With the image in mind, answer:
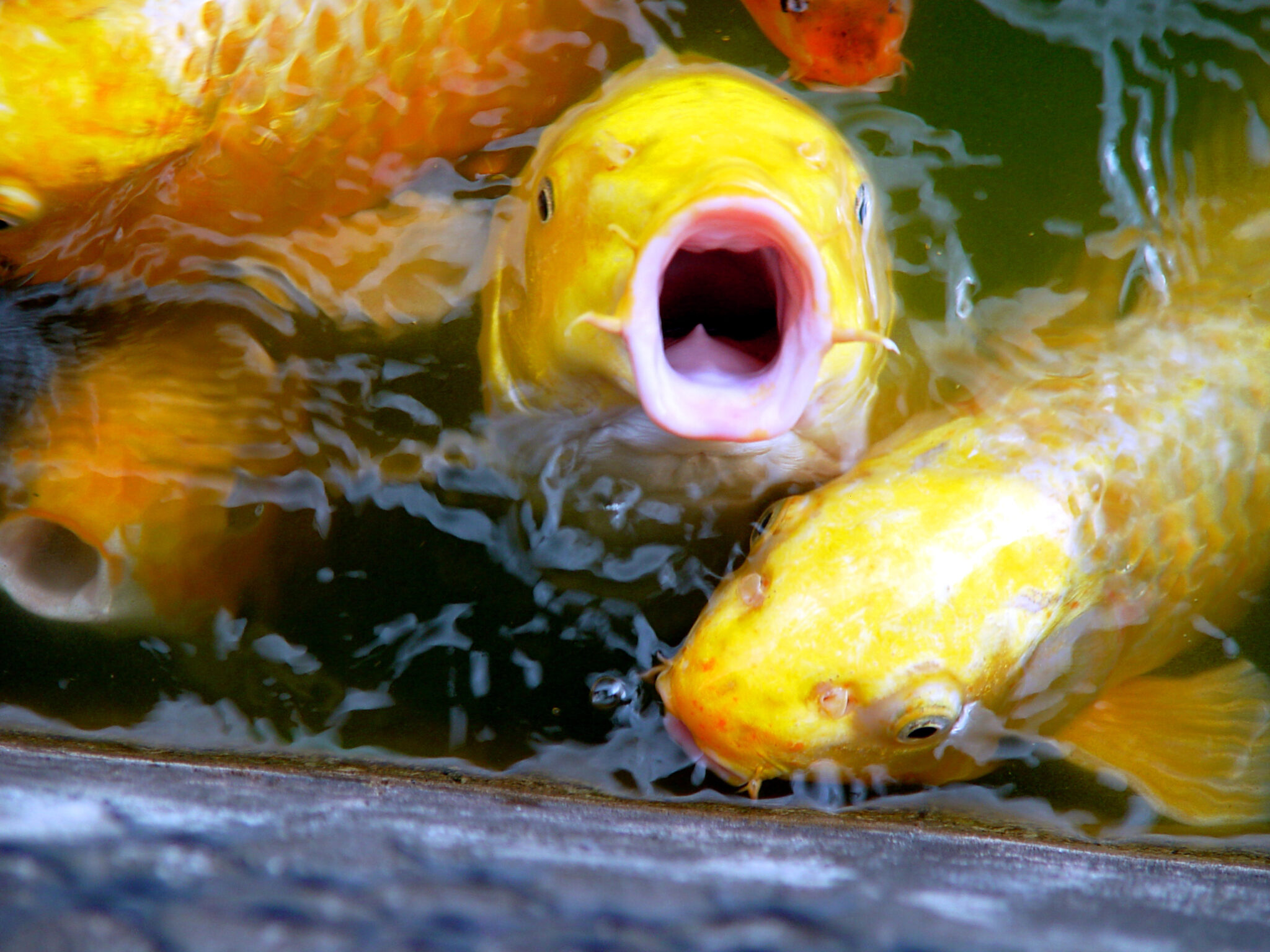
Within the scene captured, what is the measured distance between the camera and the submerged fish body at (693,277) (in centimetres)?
189

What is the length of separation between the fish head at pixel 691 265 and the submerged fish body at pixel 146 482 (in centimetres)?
70

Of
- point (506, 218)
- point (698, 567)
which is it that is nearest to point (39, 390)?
point (506, 218)

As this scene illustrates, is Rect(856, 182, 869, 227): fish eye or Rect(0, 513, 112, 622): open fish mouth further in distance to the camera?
Rect(0, 513, 112, 622): open fish mouth

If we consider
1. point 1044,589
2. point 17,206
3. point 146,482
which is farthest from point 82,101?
point 1044,589

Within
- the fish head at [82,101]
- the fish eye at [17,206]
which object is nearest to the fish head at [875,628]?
the fish head at [82,101]

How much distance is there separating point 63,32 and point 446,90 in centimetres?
94

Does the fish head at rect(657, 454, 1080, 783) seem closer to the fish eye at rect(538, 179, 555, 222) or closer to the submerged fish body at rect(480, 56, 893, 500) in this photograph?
the submerged fish body at rect(480, 56, 893, 500)

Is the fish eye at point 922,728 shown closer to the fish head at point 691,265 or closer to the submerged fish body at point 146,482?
the fish head at point 691,265

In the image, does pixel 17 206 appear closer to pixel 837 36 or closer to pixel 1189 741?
pixel 837 36

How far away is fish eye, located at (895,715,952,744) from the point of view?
2.22 m

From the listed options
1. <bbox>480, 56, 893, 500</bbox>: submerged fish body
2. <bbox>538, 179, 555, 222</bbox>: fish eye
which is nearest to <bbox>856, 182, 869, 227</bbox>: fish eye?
<bbox>480, 56, 893, 500</bbox>: submerged fish body

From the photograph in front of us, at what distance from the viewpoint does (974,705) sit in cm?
242

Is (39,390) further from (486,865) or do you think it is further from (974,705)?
(974,705)

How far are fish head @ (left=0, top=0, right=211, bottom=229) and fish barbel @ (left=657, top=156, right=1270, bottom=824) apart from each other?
1.89 meters
